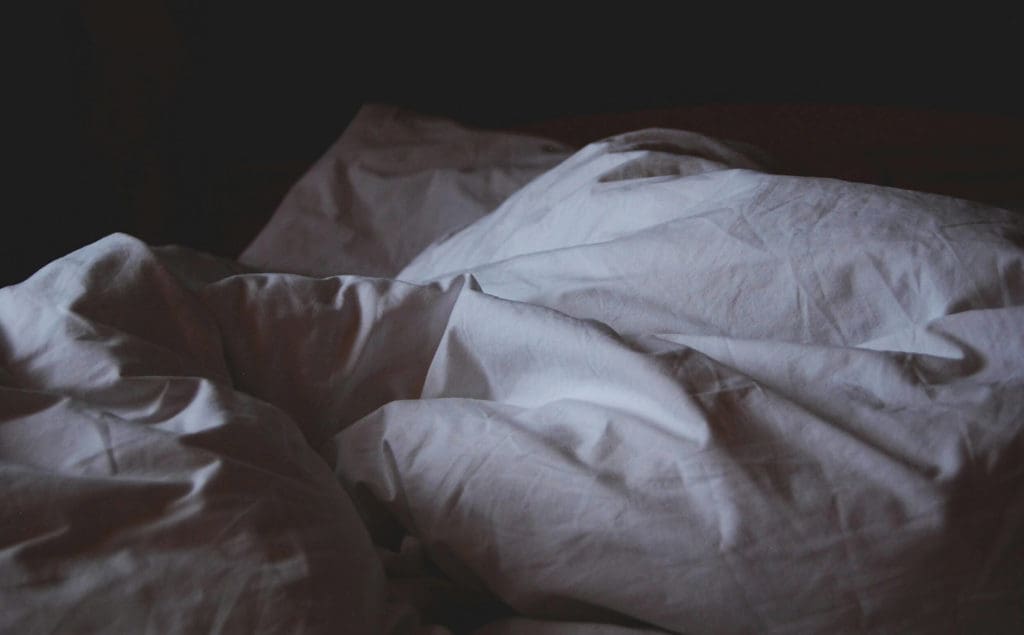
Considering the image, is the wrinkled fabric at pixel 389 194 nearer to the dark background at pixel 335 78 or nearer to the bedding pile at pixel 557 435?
the dark background at pixel 335 78

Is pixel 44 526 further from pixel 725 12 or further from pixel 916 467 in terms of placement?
pixel 725 12

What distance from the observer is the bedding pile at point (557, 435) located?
0.39m

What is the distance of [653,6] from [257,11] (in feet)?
2.07

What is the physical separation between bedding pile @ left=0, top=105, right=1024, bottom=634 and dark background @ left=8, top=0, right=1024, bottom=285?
0.85 meters

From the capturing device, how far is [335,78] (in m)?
1.56

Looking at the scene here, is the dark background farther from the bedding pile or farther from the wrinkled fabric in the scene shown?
A: the bedding pile

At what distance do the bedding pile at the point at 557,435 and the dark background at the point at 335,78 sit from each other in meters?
0.85

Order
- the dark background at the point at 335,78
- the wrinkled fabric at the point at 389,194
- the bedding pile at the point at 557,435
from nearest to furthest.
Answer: the bedding pile at the point at 557,435 → the wrinkled fabric at the point at 389,194 → the dark background at the point at 335,78

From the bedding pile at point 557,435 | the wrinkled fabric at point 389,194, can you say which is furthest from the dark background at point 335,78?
the bedding pile at point 557,435

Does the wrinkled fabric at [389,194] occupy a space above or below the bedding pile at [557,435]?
below

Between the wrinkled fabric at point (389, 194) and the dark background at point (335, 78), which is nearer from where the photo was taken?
the wrinkled fabric at point (389, 194)


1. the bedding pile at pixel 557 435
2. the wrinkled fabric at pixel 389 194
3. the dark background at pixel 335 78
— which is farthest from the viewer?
the dark background at pixel 335 78

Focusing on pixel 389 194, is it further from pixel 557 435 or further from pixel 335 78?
pixel 557 435

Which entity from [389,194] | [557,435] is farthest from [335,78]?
[557,435]
